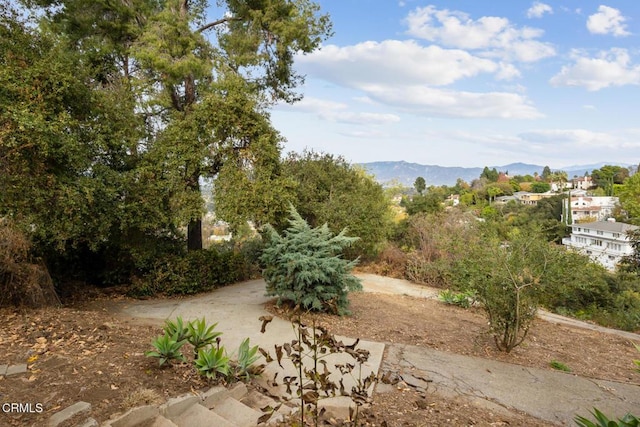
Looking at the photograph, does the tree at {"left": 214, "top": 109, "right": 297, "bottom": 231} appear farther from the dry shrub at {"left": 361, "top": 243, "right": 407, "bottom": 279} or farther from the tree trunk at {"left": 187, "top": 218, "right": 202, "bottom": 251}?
the dry shrub at {"left": 361, "top": 243, "right": 407, "bottom": 279}

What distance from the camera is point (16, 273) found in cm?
525

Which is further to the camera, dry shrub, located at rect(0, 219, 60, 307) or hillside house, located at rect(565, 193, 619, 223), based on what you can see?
hillside house, located at rect(565, 193, 619, 223)

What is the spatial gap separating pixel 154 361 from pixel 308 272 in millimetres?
2467

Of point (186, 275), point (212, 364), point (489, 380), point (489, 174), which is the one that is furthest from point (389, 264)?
point (489, 174)

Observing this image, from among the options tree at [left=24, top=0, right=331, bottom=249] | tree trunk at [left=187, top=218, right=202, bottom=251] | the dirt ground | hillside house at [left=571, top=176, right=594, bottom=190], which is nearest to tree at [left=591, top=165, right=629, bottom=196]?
hillside house at [left=571, top=176, right=594, bottom=190]

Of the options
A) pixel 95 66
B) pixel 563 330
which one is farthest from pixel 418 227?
pixel 95 66

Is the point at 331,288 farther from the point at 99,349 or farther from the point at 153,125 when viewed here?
the point at 153,125

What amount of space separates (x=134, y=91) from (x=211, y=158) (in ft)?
7.55

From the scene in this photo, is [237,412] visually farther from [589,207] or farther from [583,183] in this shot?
[583,183]

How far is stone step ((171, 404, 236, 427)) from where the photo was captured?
287cm

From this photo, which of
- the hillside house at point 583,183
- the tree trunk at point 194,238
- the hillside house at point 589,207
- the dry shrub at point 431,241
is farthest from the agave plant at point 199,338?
the hillside house at point 583,183

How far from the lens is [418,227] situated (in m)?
13.6

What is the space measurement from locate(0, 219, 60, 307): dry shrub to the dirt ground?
0.33 meters

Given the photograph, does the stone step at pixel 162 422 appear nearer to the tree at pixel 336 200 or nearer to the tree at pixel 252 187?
the tree at pixel 252 187
